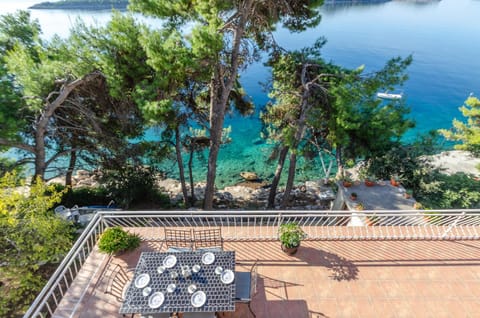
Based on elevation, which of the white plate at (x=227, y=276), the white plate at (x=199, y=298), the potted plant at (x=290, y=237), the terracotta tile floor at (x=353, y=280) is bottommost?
the terracotta tile floor at (x=353, y=280)

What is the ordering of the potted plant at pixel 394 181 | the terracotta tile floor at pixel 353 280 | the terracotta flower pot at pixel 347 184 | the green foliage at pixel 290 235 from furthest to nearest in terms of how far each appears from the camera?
the potted plant at pixel 394 181, the terracotta flower pot at pixel 347 184, the green foliage at pixel 290 235, the terracotta tile floor at pixel 353 280

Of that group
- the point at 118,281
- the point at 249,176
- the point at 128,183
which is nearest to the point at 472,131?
the point at 249,176

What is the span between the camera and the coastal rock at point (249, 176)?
58.1 feet

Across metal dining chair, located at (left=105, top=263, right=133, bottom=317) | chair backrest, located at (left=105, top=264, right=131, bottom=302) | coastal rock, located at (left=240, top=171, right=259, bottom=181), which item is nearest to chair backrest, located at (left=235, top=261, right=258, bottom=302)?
metal dining chair, located at (left=105, top=263, right=133, bottom=317)

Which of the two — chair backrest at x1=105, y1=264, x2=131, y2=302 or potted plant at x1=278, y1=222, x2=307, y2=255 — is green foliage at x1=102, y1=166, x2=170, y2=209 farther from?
potted plant at x1=278, y1=222, x2=307, y2=255

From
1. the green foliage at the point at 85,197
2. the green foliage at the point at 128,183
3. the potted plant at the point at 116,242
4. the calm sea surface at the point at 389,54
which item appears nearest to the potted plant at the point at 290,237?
the potted plant at the point at 116,242

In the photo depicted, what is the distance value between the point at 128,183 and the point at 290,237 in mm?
8914

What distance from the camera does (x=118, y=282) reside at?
5.70 meters

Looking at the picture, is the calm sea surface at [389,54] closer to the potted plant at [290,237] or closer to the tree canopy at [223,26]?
the tree canopy at [223,26]

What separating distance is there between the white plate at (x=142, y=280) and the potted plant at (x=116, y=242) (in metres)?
1.75

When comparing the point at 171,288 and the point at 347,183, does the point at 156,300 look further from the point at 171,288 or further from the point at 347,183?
the point at 347,183

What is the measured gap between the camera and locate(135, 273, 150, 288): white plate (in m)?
4.70

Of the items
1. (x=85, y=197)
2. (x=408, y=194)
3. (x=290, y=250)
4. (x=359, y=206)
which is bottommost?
(x=85, y=197)

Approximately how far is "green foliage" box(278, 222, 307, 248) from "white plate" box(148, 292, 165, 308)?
3.12 meters
